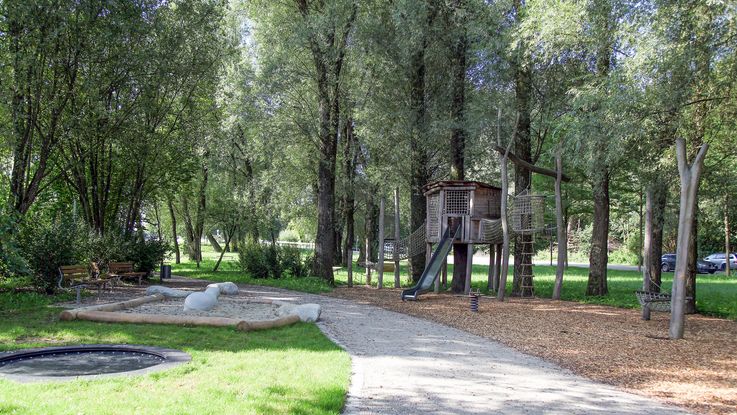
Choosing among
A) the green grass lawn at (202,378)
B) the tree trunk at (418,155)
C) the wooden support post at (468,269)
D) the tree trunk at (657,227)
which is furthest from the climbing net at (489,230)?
the green grass lawn at (202,378)

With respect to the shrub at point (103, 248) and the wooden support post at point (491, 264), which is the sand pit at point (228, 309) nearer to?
the shrub at point (103, 248)

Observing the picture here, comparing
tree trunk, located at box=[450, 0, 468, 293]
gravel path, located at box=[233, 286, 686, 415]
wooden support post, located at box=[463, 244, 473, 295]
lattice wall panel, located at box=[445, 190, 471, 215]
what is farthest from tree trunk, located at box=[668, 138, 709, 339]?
tree trunk, located at box=[450, 0, 468, 293]

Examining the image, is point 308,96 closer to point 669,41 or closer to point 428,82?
point 428,82

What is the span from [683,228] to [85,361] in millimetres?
9214

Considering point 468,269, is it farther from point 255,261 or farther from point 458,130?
point 255,261

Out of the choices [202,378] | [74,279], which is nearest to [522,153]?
[74,279]

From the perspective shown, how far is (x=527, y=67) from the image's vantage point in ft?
55.8

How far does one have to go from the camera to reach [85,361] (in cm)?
675

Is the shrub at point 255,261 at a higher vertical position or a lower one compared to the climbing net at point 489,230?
lower

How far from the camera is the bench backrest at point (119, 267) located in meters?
16.3

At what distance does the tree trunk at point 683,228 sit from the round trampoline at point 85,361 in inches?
309

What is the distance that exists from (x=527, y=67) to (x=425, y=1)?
3729 millimetres

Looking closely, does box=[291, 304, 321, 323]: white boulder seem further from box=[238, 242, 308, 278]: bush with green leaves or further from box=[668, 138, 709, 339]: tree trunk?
box=[238, 242, 308, 278]: bush with green leaves

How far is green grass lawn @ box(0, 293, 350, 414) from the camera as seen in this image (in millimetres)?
4840
